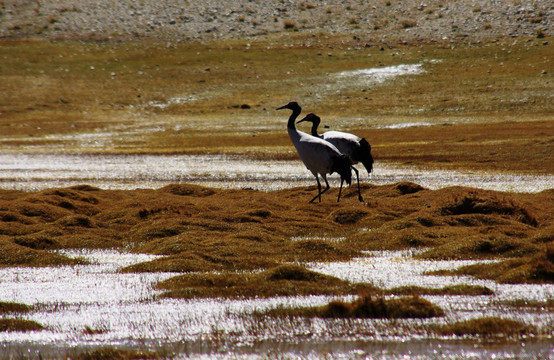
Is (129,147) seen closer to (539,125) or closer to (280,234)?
(539,125)

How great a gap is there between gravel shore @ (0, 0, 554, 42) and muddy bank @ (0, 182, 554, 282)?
56116 millimetres

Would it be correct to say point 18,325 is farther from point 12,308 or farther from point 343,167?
point 343,167

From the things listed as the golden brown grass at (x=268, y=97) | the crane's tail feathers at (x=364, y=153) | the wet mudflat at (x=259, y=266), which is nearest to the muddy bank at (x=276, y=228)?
the wet mudflat at (x=259, y=266)

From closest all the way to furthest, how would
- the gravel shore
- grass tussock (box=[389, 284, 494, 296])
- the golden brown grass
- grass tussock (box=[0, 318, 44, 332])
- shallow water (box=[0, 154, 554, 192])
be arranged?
grass tussock (box=[0, 318, 44, 332]) < grass tussock (box=[389, 284, 494, 296]) < shallow water (box=[0, 154, 554, 192]) < the golden brown grass < the gravel shore

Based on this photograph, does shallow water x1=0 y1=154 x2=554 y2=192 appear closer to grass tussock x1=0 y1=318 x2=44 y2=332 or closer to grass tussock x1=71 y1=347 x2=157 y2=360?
grass tussock x1=0 y1=318 x2=44 y2=332

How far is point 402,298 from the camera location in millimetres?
8914

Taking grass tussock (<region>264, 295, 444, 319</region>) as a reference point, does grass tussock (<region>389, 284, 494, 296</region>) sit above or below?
below

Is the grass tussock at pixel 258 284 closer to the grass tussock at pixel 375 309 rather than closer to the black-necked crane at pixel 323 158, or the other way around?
the grass tussock at pixel 375 309

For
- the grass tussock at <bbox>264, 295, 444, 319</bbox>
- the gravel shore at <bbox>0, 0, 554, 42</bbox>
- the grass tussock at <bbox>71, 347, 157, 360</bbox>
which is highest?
the gravel shore at <bbox>0, 0, 554, 42</bbox>

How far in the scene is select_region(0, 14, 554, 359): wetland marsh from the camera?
26.4 feet

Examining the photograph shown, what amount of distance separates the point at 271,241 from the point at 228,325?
5660mm

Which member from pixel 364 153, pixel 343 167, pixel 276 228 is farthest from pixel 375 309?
pixel 364 153

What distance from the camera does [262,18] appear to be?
82.7m

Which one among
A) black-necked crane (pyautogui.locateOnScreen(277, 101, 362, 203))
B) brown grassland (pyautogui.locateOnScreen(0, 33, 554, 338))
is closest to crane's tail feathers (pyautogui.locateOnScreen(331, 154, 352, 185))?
black-necked crane (pyautogui.locateOnScreen(277, 101, 362, 203))
